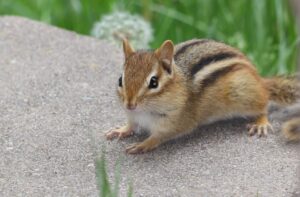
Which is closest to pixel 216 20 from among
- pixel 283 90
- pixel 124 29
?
pixel 124 29

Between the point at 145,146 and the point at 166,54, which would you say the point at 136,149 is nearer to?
the point at 145,146

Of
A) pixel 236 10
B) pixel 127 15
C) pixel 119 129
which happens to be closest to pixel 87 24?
pixel 127 15

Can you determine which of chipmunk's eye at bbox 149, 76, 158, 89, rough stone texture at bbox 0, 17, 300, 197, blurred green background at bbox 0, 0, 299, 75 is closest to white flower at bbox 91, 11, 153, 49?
blurred green background at bbox 0, 0, 299, 75

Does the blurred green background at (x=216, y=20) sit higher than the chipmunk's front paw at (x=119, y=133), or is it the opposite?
the blurred green background at (x=216, y=20)

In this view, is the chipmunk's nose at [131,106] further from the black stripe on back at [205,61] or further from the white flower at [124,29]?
the white flower at [124,29]

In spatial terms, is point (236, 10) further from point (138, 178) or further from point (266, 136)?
point (138, 178)

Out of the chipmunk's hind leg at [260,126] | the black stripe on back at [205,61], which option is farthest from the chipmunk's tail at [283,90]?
the black stripe on back at [205,61]
